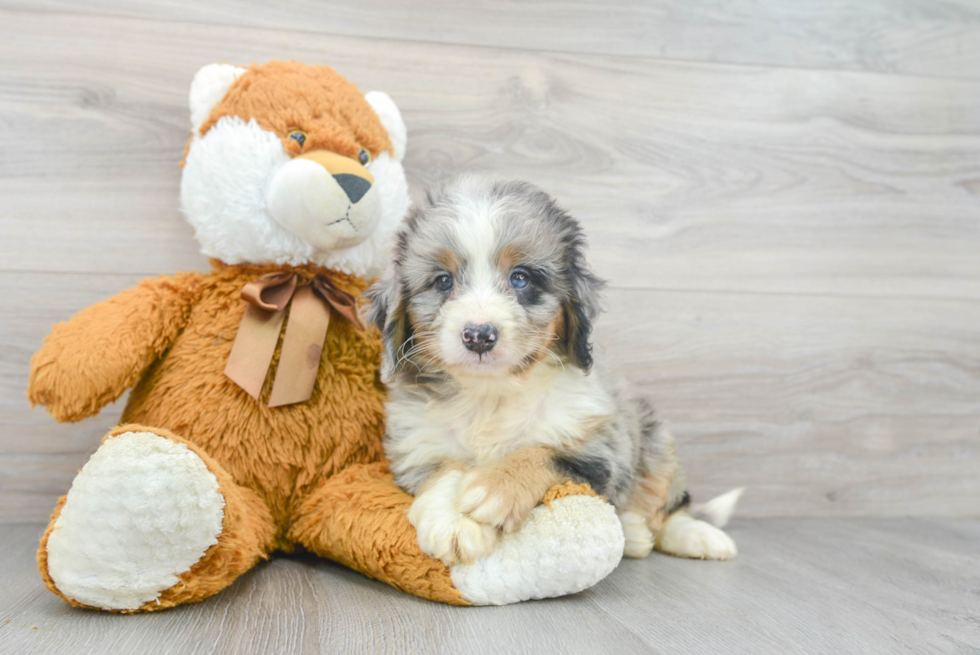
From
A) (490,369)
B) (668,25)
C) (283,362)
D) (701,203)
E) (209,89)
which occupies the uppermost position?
(668,25)

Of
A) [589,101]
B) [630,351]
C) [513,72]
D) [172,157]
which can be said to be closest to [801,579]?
[630,351]

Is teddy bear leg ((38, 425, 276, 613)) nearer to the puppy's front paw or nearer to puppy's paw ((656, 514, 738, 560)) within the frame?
the puppy's front paw

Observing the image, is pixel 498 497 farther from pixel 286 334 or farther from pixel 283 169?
pixel 283 169

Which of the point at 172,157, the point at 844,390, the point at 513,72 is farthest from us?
the point at 844,390

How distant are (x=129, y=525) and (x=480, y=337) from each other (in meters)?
0.69

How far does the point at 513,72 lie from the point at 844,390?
4.94 feet

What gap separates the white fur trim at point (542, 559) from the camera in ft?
4.45

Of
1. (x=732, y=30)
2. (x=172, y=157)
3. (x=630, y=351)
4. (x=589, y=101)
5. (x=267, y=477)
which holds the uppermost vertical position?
(x=732, y=30)

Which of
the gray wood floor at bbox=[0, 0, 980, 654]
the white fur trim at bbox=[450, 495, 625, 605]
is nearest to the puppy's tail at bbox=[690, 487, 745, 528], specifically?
the gray wood floor at bbox=[0, 0, 980, 654]

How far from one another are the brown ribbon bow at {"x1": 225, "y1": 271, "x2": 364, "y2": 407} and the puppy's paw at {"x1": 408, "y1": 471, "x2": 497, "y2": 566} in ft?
1.43

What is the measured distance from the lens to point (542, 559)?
4.44 feet

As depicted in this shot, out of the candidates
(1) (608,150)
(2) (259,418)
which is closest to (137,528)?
(2) (259,418)

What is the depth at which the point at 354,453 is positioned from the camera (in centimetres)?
169

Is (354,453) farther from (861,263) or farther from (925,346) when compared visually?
(925,346)
